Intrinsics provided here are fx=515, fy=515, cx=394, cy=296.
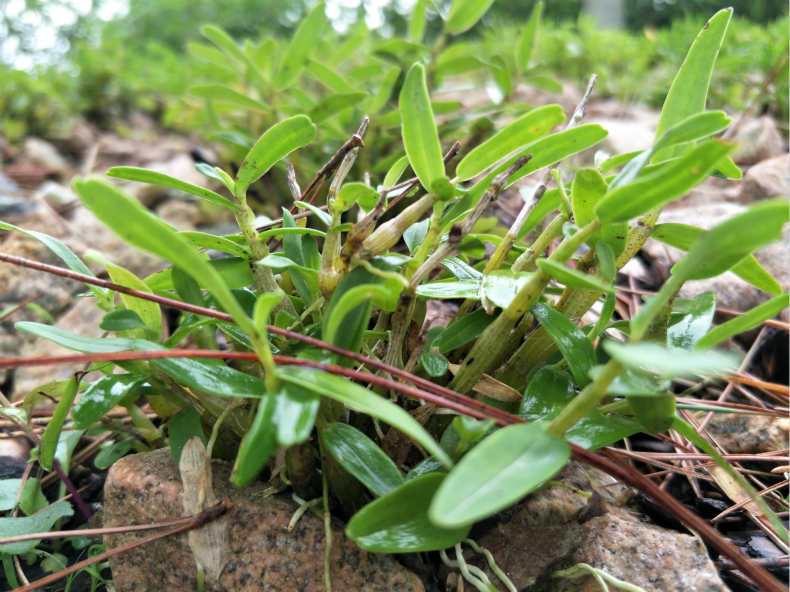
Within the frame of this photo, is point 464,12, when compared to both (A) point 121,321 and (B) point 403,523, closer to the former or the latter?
(A) point 121,321

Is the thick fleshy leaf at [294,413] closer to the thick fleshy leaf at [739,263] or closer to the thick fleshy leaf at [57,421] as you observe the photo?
the thick fleshy leaf at [57,421]

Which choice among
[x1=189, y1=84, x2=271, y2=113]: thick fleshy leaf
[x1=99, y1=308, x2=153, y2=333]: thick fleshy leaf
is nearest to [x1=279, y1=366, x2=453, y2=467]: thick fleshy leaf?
[x1=99, y1=308, x2=153, y2=333]: thick fleshy leaf

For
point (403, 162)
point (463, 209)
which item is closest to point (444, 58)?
point (403, 162)

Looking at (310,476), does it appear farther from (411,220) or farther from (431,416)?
(411,220)

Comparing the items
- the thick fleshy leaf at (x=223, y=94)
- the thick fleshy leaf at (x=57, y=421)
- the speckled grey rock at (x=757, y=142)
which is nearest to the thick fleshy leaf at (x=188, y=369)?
the thick fleshy leaf at (x=57, y=421)

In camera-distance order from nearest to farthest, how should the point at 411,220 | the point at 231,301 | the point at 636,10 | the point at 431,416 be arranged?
the point at 231,301 < the point at 411,220 < the point at 431,416 < the point at 636,10

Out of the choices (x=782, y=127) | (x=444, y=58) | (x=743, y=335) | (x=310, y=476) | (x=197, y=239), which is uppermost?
(x=444, y=58)
